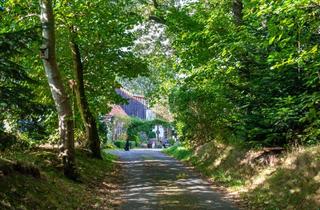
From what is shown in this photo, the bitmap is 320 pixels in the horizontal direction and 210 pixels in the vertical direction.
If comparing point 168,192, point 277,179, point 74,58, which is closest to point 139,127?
point 74,58

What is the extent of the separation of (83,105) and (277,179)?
12374 mm

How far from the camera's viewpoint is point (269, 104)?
1493 cm

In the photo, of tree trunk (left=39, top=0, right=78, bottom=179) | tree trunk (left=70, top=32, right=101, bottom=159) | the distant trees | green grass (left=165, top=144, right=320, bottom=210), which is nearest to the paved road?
green grass (left=165, top=144, right=320, bottom=210)

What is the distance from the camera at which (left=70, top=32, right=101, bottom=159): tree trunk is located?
877 inches

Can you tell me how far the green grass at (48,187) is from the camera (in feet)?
31.8

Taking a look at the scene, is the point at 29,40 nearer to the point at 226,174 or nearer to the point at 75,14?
the point at 75,14

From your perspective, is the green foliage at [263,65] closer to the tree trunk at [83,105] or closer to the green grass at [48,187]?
the tree trunk at [83,105]

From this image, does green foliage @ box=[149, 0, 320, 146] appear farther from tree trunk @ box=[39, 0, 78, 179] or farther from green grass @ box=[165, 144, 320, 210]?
tree trunk @ box=[39, 0, 78, 179]

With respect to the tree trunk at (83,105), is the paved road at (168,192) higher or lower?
lower

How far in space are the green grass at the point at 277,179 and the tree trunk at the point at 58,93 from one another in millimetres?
5346

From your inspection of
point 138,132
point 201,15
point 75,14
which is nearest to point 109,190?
point 75,14

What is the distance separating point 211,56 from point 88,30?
535cm

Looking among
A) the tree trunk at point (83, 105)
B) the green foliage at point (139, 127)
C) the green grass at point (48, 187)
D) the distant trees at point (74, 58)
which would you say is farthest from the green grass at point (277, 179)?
the green foliage at point (139, 127)

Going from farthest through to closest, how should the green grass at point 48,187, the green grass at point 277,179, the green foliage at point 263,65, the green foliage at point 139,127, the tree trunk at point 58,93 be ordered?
the green foliage at point 139,127 < the tree trunk at point 58,93 < the green grass at point 277,179 < the green grass at point 48,187 < the green foliage at point 263,65
